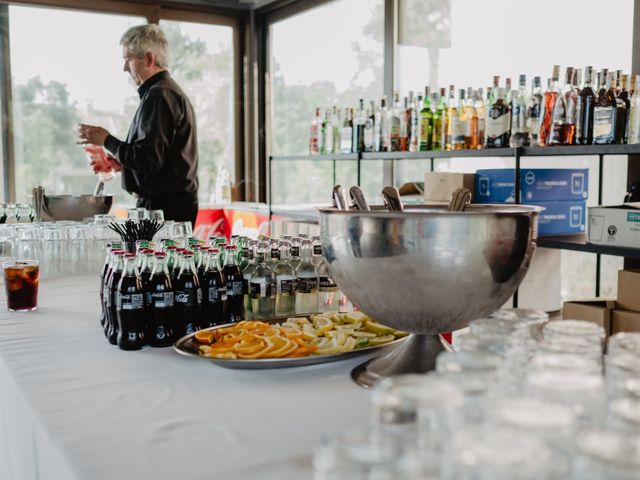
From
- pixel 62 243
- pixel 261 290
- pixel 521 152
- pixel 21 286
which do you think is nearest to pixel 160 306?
pixel 261 290

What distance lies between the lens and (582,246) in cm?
255

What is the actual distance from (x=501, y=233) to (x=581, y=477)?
54cm

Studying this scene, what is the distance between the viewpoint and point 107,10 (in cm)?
519

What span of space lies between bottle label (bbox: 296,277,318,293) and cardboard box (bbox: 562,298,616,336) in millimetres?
1322

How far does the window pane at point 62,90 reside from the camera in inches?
194

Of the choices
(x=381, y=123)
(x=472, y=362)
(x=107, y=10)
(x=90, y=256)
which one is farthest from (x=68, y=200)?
(x=107, y=10)

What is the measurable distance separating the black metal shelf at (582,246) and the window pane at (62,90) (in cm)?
369

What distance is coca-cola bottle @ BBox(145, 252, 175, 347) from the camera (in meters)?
1.30

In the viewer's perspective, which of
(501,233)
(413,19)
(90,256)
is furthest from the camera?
(413,19)

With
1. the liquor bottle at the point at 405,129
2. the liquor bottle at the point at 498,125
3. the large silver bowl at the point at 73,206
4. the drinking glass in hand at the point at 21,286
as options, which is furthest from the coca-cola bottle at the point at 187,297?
the liquor bottle at the point at 405,129

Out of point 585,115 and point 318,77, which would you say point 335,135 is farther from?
point 585,115

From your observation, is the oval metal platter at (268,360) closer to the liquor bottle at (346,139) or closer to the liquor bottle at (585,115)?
the liquor bottle at (585,115)

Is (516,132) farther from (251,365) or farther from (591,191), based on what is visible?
(251,365)

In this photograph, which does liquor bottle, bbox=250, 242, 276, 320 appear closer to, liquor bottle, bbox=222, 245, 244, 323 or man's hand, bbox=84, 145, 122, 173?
liquor bottle, bbox=222, 245, 244, 323
